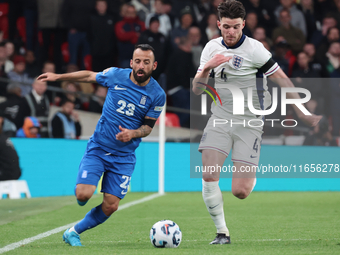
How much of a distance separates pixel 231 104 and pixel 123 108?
3.75 feet

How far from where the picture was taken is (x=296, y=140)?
13898 millimetres

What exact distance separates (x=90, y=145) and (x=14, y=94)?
307 inches

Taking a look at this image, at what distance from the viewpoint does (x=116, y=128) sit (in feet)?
19.3

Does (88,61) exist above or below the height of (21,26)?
below

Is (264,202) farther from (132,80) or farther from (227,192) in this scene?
(132,80)

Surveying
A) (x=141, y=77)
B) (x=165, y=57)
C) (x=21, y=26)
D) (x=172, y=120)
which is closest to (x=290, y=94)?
(x=141, y=77)

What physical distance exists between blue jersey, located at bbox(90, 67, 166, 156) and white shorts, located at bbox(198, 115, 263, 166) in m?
0.62

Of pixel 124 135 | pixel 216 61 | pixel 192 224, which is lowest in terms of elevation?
pixel 192 224

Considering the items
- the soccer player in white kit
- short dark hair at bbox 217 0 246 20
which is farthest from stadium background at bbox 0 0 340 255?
short dark hair at bbox 217 0 246 20

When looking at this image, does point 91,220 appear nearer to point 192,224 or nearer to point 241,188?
point 241,188

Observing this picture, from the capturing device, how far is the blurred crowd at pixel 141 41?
14.1 meters

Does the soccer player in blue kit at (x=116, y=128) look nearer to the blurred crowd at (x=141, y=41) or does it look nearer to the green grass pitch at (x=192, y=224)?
the green grass pitch at (x=192, y=224)

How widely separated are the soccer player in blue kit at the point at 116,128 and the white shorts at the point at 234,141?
611 mm

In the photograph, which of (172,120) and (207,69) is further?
(172,120)
